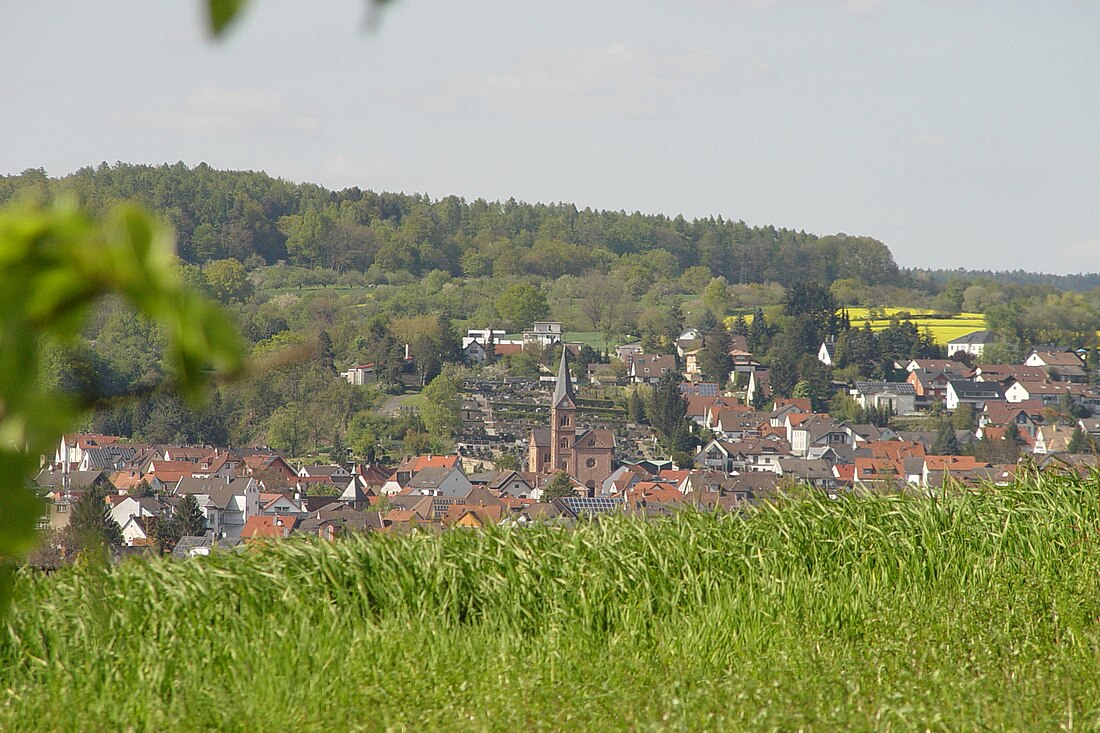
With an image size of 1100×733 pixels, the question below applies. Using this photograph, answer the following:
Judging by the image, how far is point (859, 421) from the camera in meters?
63.5

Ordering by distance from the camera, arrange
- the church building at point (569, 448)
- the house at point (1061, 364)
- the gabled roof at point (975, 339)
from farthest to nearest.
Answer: the gabled roof at point (975, 339)
the house at point (1061, 364)
the church building at point (569, 448)

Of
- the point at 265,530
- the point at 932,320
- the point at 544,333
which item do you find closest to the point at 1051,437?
the point at 544,333

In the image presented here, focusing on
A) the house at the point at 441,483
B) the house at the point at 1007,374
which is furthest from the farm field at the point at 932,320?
the house at the point at 441,483

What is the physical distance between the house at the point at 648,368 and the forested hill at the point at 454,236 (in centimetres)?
2101

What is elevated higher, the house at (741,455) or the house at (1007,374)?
the house at (1007,374)

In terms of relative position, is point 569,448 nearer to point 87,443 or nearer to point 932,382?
point 87,443

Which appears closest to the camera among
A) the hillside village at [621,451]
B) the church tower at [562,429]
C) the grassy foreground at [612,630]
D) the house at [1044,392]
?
the grassy foreground at [612,630]

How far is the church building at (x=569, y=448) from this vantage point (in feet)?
151

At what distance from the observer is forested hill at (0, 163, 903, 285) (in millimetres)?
68375

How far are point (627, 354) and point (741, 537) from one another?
7024cm

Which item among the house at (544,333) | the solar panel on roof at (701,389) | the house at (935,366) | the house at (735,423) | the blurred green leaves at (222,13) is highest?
the blurred green leaves at (222,13)

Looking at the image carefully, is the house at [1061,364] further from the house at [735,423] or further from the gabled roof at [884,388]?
the house at [735,423]

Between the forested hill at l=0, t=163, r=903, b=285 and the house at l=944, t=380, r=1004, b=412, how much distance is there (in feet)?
108

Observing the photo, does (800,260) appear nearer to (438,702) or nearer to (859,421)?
(859,421)
